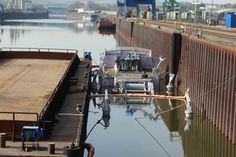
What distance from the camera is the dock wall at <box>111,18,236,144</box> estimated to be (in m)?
27.4

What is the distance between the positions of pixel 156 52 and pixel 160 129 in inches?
1128

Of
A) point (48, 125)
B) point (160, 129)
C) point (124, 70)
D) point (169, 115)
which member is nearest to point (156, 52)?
point (124, 70)

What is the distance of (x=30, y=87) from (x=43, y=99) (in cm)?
440

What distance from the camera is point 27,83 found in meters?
32.7

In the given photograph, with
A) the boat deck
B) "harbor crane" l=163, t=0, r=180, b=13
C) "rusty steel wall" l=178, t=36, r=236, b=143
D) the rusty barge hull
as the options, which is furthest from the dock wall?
"harbor crane" l=163, t=0, r=180, b=13

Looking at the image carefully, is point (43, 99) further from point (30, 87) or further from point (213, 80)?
point (213, 80)

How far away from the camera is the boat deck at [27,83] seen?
24.4m

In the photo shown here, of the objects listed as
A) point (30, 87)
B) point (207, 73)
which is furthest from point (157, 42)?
point (30, 87)

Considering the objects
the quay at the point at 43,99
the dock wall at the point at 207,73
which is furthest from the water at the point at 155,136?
the quay at the point at 43,99

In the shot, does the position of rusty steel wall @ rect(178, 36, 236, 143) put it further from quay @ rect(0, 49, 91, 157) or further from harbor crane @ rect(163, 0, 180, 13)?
harbor crane @ rect(163, 0, 180, 13)

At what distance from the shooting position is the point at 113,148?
27047mm

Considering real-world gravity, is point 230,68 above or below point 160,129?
above

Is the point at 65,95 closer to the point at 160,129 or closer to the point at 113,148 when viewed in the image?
the point at 113,148

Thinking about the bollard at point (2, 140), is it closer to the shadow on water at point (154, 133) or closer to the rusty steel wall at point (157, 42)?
the shadow on water at point (154, 133)
